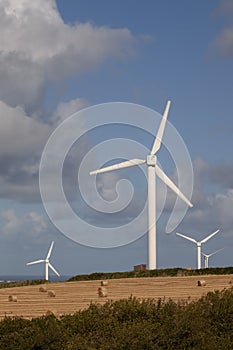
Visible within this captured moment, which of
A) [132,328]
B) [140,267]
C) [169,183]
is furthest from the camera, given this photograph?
[169,183]

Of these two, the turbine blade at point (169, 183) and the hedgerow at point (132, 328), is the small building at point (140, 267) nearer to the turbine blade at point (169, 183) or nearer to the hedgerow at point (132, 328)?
the turbine blade at point (169, 183)

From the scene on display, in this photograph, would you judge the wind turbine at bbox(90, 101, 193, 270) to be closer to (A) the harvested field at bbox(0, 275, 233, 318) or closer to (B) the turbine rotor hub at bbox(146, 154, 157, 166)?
(B) the turbine rotor hub at bbox(146, 154, 157, 166)

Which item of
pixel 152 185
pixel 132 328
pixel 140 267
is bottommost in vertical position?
pixel 132 328

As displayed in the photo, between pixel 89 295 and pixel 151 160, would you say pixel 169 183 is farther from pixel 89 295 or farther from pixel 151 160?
pixel 89 295

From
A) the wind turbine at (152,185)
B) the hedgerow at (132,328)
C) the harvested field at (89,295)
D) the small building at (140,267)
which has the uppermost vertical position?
the wind turbine at (152,185)

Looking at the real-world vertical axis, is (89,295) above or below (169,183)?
below

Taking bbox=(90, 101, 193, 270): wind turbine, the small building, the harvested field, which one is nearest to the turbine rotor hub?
bbox=(90, 101, 193, 270): wind turbine

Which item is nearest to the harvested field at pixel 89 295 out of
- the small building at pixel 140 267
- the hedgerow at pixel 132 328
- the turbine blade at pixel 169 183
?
the hedgerow at pixel 132 328

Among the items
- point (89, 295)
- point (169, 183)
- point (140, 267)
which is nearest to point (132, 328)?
point (89, 295)

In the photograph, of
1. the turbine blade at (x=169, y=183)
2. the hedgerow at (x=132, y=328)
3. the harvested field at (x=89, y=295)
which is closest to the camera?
the hedgerow at (x=132, y=328)

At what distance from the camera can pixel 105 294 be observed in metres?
32.6

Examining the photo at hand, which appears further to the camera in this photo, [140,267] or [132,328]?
[140,267]

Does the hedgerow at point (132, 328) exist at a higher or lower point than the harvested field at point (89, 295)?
lower

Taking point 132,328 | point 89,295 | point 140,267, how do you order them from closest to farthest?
point 132,328, point 89,295, point 140,267
